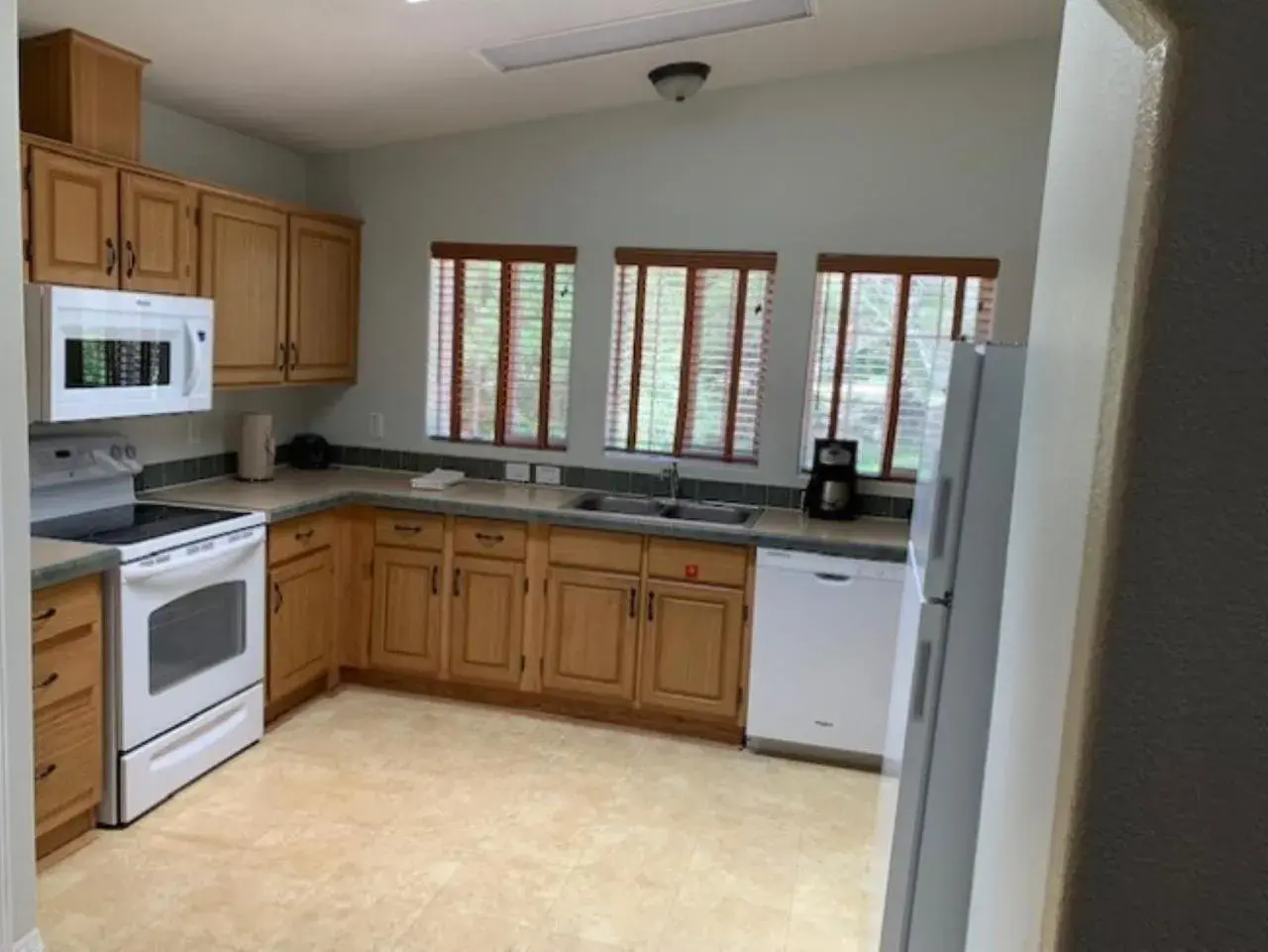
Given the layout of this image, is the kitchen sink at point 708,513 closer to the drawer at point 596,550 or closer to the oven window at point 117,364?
the drawer at point 596,550

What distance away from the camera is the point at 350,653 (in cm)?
418

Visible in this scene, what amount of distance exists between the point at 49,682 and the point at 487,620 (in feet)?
5.60

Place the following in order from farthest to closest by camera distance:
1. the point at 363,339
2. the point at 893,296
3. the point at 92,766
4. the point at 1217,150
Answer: the point at 363,339 → the point at 893,296 → the point at 92,766 → the point at 1217,150

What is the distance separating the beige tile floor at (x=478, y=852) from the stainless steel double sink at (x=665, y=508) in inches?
37.2

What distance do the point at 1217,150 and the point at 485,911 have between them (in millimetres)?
2605

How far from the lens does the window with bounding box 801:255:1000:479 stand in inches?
152

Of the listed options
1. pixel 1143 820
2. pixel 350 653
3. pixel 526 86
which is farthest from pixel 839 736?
pixel 1143 820

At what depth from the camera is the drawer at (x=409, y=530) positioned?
401 cm

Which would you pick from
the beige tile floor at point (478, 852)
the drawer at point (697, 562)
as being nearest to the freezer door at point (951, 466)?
the beige tile floor at point (478, 852)

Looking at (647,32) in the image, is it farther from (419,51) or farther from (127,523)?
(127,523)

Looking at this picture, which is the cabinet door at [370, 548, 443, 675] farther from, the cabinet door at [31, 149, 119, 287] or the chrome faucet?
the cabinet door at [31, 149, 119, 287]

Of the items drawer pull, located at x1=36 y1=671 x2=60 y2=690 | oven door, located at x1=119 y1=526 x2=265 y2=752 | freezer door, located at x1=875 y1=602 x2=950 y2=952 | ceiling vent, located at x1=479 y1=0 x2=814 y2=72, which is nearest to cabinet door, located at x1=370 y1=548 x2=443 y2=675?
oven door, located at x1=119 y1=526 x2=265 y2=752

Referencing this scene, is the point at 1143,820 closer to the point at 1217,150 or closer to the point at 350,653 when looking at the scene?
the point at 1217,150

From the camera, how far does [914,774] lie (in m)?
1.82
